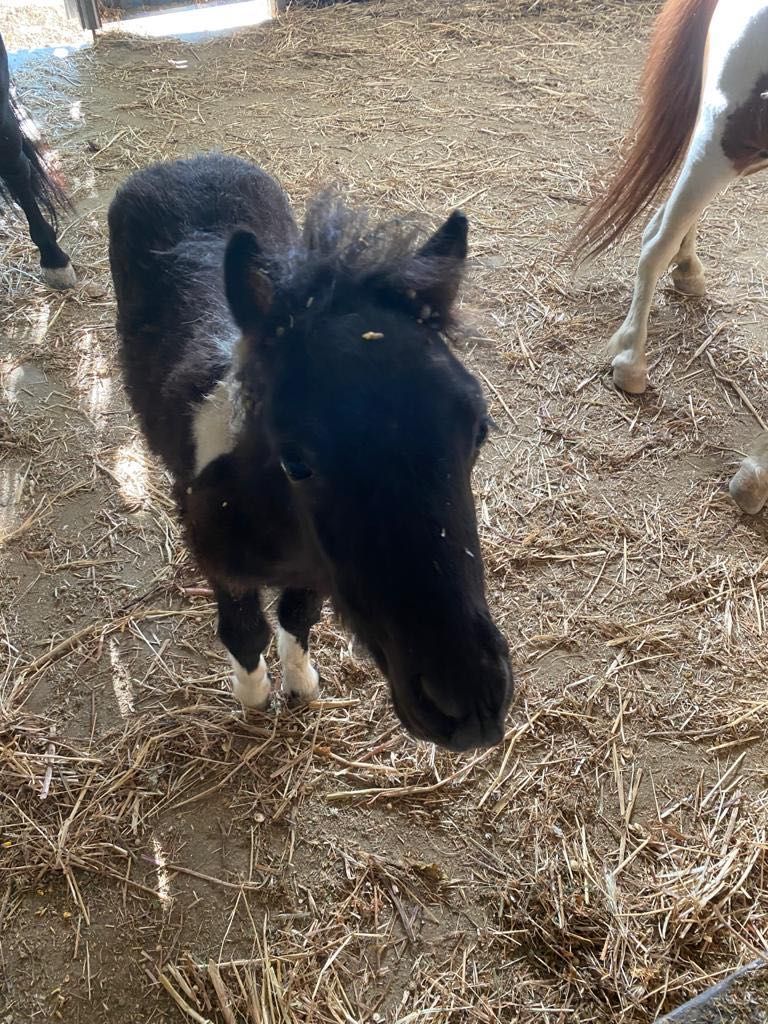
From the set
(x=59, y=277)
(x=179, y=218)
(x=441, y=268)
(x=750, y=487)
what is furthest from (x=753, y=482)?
(x=59, y=277)

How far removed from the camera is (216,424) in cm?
164

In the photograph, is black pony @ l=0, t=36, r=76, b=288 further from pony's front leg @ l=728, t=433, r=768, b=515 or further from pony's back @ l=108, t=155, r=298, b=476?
pony's front leg @ l=728, t=433, r=768, b=515

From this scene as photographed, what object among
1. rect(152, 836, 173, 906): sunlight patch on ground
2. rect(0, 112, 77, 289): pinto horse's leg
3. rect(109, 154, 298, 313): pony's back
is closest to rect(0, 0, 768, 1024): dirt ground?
rect(152, 836, 173, 906): sunlight patch on ground

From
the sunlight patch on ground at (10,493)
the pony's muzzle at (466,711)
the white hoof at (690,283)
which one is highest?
the pony's muzzle at (466,711)

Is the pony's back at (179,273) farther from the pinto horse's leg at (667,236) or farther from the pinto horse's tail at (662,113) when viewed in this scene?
the pinto horse's tail at (662,113)

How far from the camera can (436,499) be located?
44.6 inches

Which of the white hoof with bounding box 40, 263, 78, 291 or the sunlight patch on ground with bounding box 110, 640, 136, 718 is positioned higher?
the white hoof with bounding box 40, 263, 78, 291

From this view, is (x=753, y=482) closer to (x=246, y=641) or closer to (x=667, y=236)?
(x=667, y=236)

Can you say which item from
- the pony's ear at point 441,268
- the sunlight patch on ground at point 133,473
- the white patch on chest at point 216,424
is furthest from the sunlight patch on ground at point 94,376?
the pony's ear at point 441,268

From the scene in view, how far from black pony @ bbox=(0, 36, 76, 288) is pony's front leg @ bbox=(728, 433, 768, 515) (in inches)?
134

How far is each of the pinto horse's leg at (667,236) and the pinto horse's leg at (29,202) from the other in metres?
2.86

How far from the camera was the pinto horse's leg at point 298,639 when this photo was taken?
1959 mm

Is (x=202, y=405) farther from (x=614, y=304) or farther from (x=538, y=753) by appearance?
(x=614, y=304)

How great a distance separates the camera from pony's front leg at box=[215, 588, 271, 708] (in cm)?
190
